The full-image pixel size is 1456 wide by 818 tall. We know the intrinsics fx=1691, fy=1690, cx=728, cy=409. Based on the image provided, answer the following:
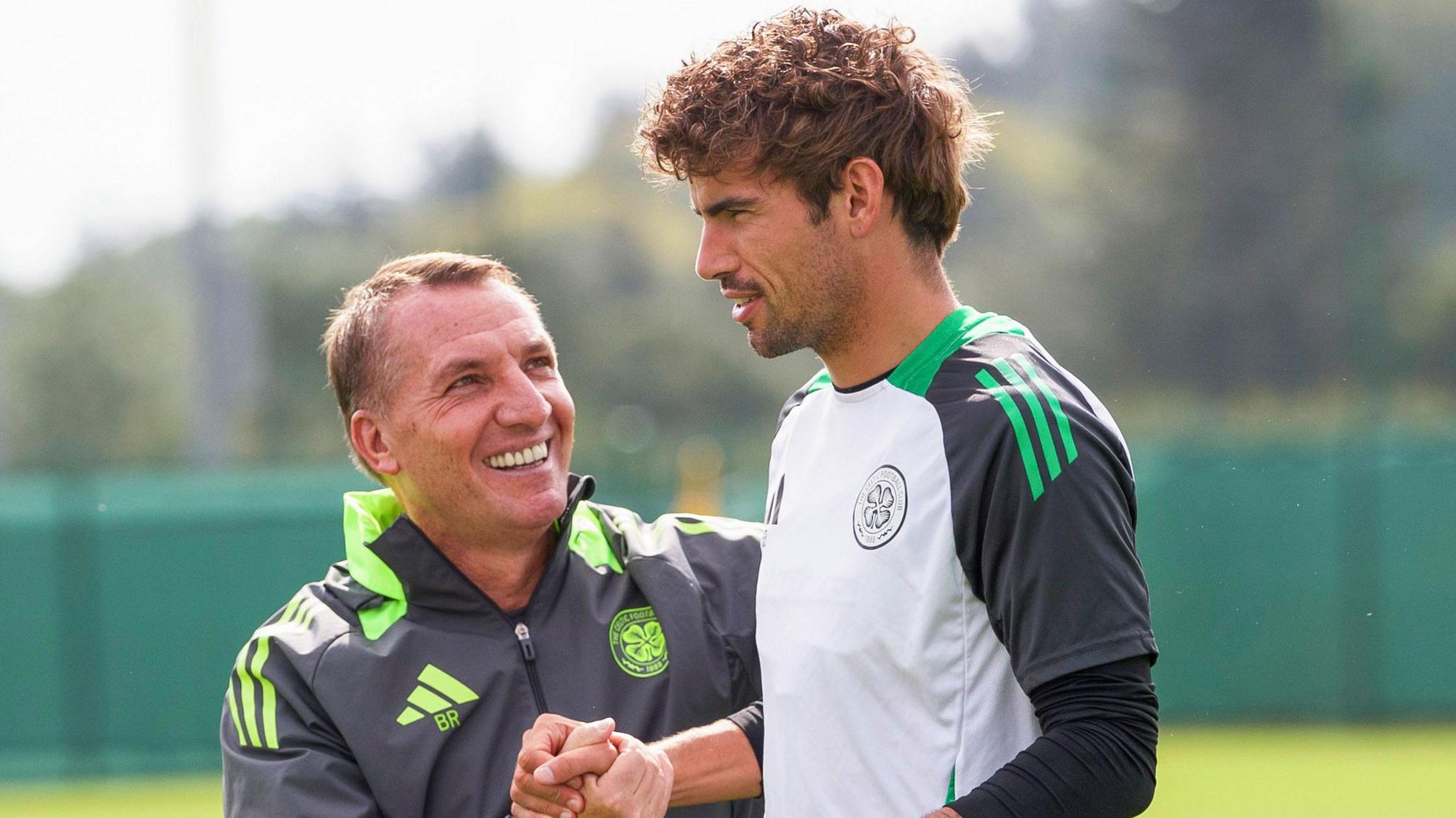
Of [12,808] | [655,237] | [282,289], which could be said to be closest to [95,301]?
[282,289]

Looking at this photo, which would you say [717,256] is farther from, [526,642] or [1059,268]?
[1059,268]

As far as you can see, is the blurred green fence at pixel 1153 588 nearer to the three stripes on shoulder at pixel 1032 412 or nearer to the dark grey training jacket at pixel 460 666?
the dark grey training jacket at pixel 460 666

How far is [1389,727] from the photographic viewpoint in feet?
39.0

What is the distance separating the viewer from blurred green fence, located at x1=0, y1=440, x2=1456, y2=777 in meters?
11.3

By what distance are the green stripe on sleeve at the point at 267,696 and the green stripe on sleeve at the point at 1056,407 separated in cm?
154

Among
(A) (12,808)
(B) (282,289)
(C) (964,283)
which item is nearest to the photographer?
(A) (12,808)

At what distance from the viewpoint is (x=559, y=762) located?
2.91 meters

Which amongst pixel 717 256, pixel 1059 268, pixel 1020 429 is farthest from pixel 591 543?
pixel 1059 268

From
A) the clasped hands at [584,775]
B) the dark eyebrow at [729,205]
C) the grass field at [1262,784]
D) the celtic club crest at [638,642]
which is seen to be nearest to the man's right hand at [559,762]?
the clasped hands at [584,775]

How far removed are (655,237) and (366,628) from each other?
34.3m

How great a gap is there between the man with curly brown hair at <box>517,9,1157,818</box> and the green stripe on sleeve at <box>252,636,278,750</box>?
0.52 metres

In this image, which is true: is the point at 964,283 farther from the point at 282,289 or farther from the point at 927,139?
the point at 927,139

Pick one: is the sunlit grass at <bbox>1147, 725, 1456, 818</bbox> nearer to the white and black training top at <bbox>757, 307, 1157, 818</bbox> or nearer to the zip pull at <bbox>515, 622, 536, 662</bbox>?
the zip pull at <bbox>515, 622, 536, 662</bbox>

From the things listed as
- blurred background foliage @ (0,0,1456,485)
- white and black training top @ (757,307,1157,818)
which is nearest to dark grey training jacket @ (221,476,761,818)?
white and black training top @ (757,307,1157,818)
